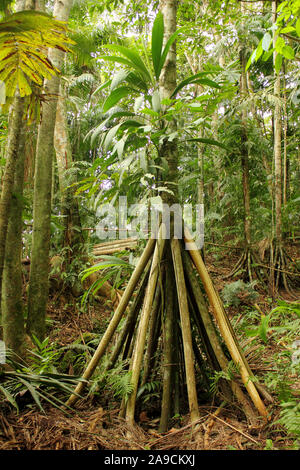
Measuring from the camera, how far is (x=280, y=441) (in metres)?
1.40

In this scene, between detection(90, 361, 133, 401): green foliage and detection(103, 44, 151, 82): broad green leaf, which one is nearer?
detection(90, 361, 133, 401): green foliage

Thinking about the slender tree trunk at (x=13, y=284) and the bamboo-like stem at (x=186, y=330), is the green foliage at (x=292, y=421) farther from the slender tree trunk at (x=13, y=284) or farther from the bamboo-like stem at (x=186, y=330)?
the slender tree trunk at (x=13, y=284)

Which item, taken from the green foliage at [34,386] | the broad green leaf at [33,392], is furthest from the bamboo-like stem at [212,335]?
the broad green leaf at [33,392]

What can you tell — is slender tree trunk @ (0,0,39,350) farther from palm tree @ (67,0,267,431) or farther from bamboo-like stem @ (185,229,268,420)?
bamboo-like stem @ (185,229,268,420)

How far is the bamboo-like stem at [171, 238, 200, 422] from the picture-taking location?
5.53 feet

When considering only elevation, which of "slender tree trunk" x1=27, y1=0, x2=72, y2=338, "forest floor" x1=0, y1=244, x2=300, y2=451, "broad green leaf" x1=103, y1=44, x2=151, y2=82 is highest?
"broad green leaf" x1=103, y1=44, x2=151, y2=82

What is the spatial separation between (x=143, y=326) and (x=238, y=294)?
2527mm

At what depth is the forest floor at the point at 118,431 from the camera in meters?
1.41

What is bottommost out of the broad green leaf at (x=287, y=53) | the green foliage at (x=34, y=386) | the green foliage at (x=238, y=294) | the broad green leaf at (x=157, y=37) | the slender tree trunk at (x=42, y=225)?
the green foliage at (x=34, y=386)

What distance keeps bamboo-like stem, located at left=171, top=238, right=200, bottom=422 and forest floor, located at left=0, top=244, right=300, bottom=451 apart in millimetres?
101

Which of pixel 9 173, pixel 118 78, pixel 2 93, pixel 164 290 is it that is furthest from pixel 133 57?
pixel 164 290

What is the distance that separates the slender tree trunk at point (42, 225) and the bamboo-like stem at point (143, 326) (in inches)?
45.0

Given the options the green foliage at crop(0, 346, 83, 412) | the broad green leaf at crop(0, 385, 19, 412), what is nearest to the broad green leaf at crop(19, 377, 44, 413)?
the green foliage at crop(0, 346, 83, 412)

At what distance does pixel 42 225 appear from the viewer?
106 inches
